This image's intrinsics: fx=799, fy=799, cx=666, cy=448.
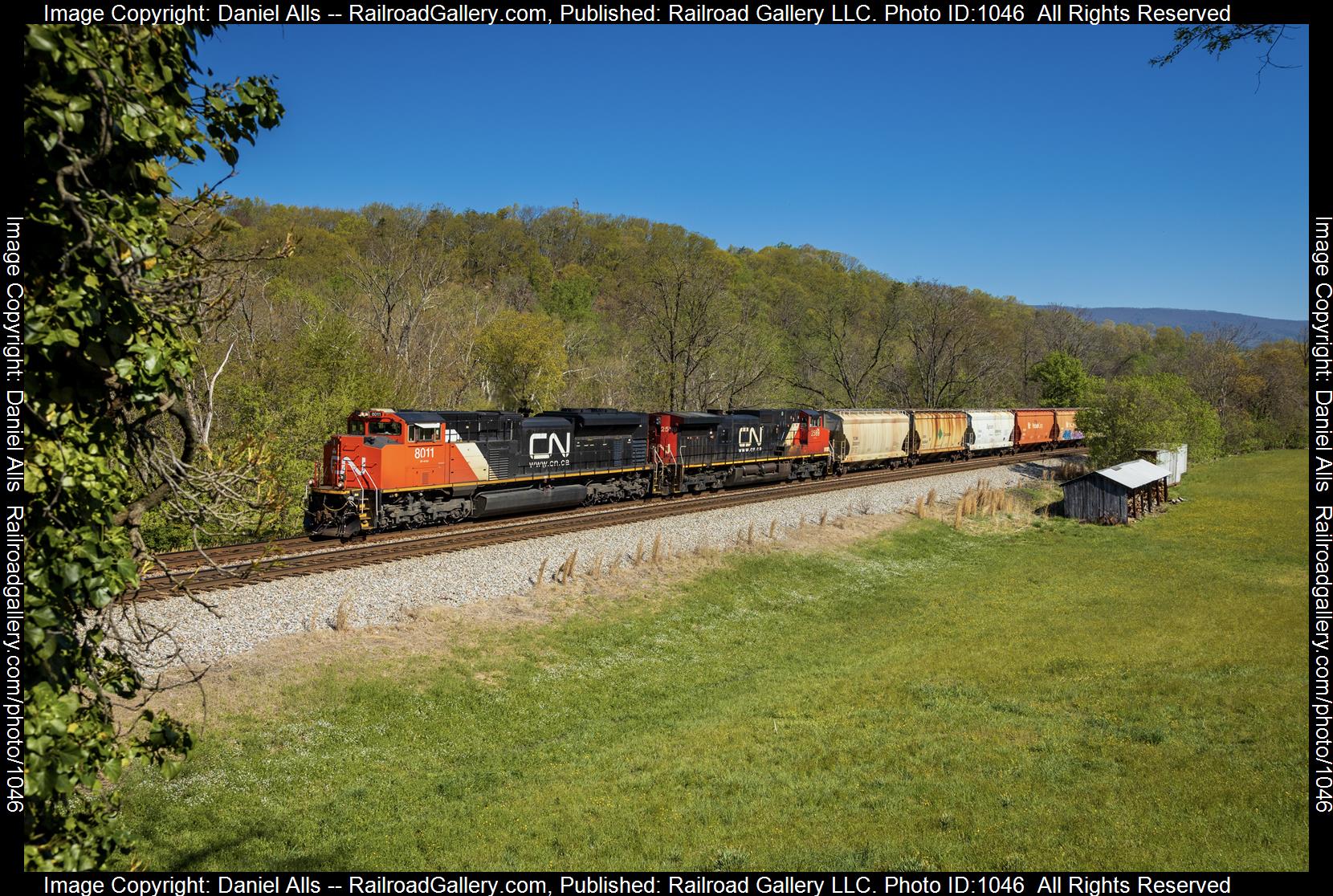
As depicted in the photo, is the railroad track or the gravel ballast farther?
the railroad track

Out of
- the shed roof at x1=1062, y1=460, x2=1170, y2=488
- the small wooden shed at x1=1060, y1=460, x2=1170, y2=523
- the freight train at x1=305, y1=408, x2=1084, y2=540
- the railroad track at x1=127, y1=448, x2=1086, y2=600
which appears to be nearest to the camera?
the railroad track at x1=127, y1=448, x2=1086, y2=600

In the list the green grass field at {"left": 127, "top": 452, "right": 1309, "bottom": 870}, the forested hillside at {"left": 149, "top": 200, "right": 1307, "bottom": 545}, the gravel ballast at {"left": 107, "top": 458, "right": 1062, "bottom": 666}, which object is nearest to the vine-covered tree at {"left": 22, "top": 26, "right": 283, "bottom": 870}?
the gravel ballast at {"left": 107, "top": 458, "right": 1062, "bottom": 666}

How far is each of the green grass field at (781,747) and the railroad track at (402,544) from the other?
3.70 metres

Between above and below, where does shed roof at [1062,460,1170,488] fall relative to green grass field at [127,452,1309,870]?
above

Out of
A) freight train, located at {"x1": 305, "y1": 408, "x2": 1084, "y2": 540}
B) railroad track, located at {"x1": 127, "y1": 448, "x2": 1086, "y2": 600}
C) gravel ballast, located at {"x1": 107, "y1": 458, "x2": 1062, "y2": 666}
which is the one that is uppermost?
freight train, located at {"x1": 305, "y1": 408, "x2": 1084, "y2": 540}

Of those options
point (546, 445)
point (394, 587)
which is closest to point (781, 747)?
point (394, 587)

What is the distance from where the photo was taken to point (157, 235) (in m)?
5.18

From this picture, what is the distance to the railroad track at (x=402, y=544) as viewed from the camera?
18484 millimetres

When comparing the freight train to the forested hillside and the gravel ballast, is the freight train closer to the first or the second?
the forested hillside

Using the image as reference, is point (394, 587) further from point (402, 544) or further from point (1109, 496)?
point (1109, 496)

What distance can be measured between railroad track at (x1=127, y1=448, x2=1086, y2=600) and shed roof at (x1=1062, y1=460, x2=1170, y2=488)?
1391 centimetres

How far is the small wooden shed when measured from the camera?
3925 cm

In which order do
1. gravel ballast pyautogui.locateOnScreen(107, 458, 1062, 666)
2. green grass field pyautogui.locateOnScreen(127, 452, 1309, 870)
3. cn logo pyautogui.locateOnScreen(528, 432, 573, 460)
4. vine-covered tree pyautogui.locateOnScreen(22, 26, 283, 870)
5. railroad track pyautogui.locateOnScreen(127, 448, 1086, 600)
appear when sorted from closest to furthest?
1. vine-covered tree pyautogui.locateOnScreen(22, 26, 283, 870)
2. green grass field pyautogui.locateOnScreen(127, 452, 1309, 870)
3. gravel ballast pyautogui.locateOnScreen(107, 458, 1062, 666)
4. railroad track pyautogui.locateOnScreen(127, 448, 1086, 600)
5. cn logo pyautogui.locateOnScreen(528, 432, 573, 460)
